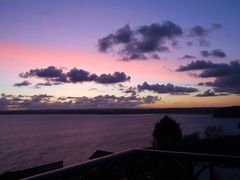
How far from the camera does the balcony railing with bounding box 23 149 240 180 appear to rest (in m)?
1.75

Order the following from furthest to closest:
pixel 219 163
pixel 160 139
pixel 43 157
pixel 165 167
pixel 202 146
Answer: pixel 43 157 < pixel 160 139 < pixel 202 146 < pixel 165 167 < pixel 219 163

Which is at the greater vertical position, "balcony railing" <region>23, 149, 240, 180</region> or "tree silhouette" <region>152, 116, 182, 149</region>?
"balcony railing" <region>23, 149, 240, 180</region>

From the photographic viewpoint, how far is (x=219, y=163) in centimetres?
181

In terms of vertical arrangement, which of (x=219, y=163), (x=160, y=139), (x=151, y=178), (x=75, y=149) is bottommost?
(x=75, y=149)

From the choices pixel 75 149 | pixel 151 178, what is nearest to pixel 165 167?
pixel 151 178

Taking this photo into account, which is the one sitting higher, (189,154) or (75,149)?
(189,154)

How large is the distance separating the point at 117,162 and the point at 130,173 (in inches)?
7.8

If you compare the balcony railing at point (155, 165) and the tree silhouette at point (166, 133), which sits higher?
the balcony railing at point (155, 165)

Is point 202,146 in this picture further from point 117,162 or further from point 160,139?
point 117,162

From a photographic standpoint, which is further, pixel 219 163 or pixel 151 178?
pixel 151 178

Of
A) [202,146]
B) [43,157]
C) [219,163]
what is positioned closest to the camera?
[219,163]

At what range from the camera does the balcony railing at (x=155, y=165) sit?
175 cm

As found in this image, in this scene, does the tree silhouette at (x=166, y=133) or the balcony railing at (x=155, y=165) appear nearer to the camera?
the balcony railing at (x=155, y=165)

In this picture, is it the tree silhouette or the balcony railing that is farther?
the tree silhouette
